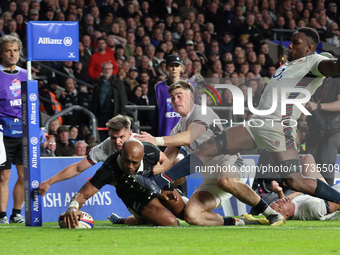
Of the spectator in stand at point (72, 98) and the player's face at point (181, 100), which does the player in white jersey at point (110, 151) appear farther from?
the spectator in stand at point (72, 98)

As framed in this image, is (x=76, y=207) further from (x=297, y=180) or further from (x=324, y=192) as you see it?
(x=324, y=192)

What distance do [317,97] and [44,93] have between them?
536 centimetres

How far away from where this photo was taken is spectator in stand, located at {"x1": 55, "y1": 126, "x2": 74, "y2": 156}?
36.3 feet

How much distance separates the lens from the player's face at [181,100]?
25.6 ft

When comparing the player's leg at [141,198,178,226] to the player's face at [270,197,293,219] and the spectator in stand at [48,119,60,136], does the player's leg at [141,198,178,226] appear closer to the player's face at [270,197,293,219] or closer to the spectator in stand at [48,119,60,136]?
the player's face at [270,197,293,219]

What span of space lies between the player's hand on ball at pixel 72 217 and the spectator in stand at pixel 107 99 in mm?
5268

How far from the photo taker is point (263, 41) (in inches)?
709

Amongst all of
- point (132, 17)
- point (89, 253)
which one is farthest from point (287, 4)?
point (89, 253)

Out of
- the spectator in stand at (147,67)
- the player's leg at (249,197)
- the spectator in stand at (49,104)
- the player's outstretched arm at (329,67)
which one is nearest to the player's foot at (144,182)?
the player's leg at (249,197)

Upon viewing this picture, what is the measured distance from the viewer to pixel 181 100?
7.83 metres

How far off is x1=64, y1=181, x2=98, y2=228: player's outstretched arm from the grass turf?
14 centimetres

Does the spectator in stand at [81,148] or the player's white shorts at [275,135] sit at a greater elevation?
the player's white shorts at [275,135]

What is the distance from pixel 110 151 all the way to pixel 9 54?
5.65 ft

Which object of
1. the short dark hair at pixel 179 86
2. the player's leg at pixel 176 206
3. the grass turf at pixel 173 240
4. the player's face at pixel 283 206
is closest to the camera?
the grass turf at pixel 173 240
